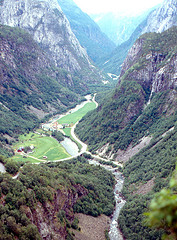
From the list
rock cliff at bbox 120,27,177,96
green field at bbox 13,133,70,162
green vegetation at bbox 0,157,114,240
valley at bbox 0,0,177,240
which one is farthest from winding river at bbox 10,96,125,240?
rock cliff at bbox 120,27,177,96

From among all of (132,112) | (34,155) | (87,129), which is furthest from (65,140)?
(132,112)

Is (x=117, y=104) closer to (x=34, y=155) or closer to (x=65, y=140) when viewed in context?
(x=65, y=140)

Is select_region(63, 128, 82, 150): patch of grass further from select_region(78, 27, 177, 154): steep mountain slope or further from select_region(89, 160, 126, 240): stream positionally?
select_region(89, 160, 126, 240): stream

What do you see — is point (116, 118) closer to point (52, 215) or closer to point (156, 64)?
point (156, 64)

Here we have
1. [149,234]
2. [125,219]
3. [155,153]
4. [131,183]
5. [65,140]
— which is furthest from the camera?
[65,140]

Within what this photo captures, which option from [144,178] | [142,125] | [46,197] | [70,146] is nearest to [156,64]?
[142,125]

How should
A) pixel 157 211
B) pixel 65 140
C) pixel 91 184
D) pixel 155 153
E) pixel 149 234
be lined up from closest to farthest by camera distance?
1. pixel 157 211
2. pixel 149 234
3. pixel 91 184
4. pixel 155 153
5. pixel 65 140
